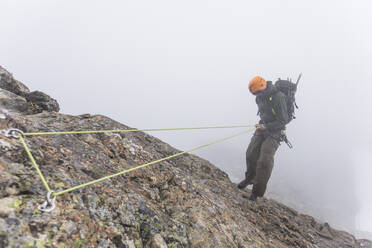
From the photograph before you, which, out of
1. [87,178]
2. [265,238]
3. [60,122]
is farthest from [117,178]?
[265,238]

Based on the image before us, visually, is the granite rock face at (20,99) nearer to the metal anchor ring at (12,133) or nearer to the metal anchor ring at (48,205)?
the metal anchor ring at (12,133)

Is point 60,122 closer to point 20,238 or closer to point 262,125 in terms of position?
point 20,238

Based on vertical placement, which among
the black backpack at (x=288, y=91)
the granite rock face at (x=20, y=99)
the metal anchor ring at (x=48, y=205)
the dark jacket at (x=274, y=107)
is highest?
the black backpack at (x=288, y=91)

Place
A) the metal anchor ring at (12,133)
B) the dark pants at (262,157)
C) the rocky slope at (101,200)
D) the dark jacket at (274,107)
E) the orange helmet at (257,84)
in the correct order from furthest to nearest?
1. the dark jacket at (274,107)
2. the orange helmet at (257,84)
3. the dark pants at (262,157)
4. the metal anchor ring at (12,133)
5. the rocky slope at (101,200)

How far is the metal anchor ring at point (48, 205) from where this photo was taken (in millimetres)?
2847

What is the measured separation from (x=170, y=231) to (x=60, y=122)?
175 inches

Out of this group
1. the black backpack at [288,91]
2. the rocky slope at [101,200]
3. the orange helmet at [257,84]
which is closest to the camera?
the rocky slope at [101,200]

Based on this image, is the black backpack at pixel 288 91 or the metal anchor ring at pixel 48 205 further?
the black backpack at pixel 288 91

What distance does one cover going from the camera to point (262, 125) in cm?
974

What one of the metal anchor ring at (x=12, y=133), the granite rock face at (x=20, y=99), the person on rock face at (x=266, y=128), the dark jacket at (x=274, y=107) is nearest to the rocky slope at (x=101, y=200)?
the granite rock face at (x=20, y=99)

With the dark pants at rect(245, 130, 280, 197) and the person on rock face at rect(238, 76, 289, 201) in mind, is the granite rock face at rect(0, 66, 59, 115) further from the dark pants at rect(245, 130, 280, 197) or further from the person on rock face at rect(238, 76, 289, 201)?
the dark pants at rect(245, 130, 280, 197)

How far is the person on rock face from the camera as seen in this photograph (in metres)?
8.73

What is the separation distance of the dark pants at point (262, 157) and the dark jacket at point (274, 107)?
46 centimetres

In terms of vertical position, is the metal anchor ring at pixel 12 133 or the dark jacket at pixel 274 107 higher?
the dark jacket at pixel 274 107
